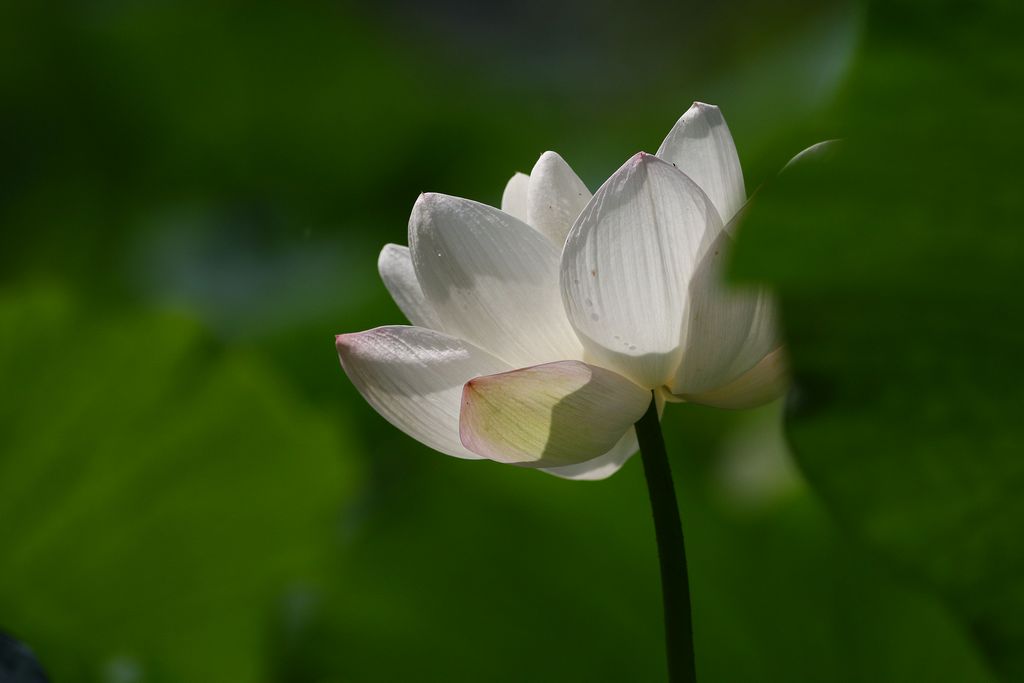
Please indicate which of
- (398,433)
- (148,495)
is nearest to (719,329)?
(148,495)

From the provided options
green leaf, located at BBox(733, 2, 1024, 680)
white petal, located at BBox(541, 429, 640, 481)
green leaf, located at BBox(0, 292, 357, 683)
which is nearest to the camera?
green leaf, located at BBox(733, 2, 1024, 680)

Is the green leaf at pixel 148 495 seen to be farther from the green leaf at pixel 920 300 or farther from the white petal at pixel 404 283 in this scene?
the green leaf at pixel 920 300

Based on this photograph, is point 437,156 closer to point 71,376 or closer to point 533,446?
point 71,376

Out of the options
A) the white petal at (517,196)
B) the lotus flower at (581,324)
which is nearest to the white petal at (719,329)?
the lotus flower at (581,324)

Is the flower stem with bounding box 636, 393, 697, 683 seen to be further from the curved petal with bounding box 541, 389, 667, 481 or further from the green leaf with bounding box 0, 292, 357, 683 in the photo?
the green leaf with bounding box 0, 292, 357, 683

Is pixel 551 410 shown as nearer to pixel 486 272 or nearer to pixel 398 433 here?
pixel 486 272

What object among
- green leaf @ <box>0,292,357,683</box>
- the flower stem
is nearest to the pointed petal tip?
the flower stem

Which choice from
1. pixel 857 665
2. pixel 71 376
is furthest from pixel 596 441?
pixel 71 376
